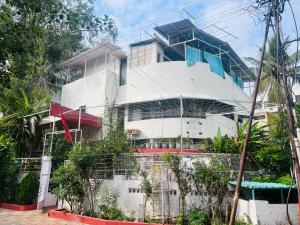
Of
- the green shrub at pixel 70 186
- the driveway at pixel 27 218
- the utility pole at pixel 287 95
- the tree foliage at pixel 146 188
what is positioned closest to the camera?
the utility pole at pixel 287 95

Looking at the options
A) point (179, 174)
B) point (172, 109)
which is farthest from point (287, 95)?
point (172, 109)

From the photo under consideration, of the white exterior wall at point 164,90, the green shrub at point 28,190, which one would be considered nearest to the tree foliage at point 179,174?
the green shrub at point 28,190

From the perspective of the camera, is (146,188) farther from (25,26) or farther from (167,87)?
(167,87)

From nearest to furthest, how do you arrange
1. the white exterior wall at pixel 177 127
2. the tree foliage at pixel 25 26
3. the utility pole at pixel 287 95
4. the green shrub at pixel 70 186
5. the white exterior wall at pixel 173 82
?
1. the tree foliage at pixel 25 26
2. the utility pole at pixel 287 95
3. the green shrub at pixel 70 186
4. the white exterior wall at pixel 177 127
5. the white exterior wall at pixel 173 82

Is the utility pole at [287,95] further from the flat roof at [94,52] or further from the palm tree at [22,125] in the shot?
the flat roof at [94,52]

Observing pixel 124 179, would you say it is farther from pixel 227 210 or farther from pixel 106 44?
pixel 106 44

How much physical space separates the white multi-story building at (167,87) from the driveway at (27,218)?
721 cm

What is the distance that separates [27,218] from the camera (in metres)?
10.9

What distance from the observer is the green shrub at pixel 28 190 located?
1280cm

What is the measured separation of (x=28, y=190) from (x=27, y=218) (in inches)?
88.0

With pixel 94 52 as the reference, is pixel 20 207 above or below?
below

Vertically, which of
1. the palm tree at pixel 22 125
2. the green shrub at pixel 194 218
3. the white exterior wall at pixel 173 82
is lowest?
the green shrub at pixel 194 218

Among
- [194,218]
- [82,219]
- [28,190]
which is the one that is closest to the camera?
[194,218]

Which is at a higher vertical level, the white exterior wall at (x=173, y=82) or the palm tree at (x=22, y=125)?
the white exterior wall at (x=173, y=82)
